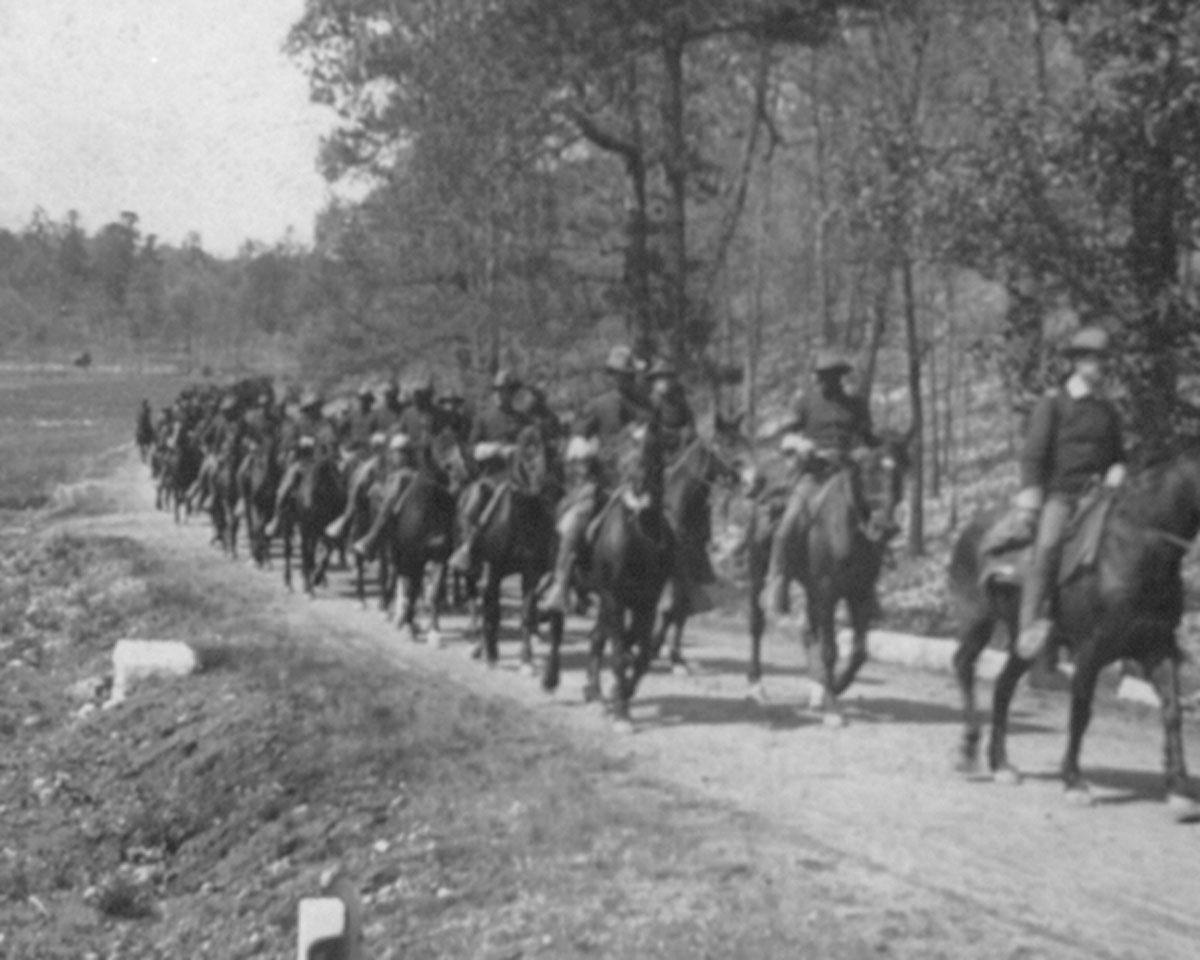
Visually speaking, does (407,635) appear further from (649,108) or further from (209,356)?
(209,356)

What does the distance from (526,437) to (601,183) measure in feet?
55.0

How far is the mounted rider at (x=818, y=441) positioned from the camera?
1358 centimetres

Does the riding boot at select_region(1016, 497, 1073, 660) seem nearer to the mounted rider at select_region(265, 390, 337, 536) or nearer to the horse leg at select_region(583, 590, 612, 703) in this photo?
the horse leg at select_region(583, 590, 612, 703)

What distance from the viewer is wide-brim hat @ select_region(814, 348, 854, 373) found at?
1341 cm

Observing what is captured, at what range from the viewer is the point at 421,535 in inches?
755

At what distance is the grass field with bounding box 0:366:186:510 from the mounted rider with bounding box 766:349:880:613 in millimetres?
34032

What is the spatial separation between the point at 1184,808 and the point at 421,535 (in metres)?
10.5

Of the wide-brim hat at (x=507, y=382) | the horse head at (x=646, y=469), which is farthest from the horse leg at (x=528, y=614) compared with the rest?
the horse head at (x=646, y=469)

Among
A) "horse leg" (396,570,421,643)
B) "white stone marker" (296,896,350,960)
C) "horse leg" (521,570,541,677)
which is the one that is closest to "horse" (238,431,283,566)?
"horse leg" (396,570,421,643)

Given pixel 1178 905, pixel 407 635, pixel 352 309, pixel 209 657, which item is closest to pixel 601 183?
pixel 352 309

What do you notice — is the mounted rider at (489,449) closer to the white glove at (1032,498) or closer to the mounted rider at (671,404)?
the mounted rider at (671,404)

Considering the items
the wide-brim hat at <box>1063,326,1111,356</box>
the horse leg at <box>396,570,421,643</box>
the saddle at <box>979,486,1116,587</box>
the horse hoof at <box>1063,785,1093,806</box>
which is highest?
the wide-brim hat at <box>1063,326,1111,356</box>

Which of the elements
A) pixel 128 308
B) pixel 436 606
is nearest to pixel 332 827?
pixel 436 606

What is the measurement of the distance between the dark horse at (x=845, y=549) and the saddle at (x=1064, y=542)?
5.84ft
